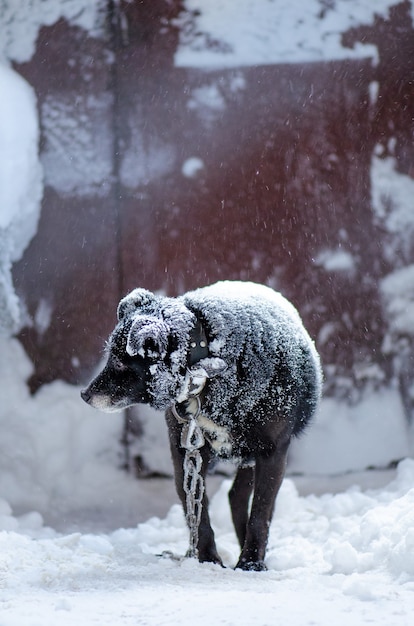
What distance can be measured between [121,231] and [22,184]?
0.72m

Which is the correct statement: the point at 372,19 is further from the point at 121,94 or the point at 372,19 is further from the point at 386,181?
the point at 121,94

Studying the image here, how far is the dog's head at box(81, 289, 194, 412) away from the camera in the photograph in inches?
147

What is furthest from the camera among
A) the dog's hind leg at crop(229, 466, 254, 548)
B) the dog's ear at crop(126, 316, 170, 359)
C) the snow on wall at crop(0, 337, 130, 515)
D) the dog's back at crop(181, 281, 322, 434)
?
the snow on wall at crop(0, 337, 130, 515)

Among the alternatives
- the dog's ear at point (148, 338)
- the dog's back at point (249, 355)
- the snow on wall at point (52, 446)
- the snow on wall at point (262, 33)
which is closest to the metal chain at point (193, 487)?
the dog's back at point (249, 355)

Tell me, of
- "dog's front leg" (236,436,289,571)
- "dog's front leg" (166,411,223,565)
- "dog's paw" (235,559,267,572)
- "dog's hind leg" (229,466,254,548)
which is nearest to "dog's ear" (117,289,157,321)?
"dog's front leg" (166,411,223,565)

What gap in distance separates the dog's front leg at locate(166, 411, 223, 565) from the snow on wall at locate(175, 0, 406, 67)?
2982 millimetres

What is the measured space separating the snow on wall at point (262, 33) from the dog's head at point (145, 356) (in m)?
2.76

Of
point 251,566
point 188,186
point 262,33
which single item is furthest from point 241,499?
point 262,33

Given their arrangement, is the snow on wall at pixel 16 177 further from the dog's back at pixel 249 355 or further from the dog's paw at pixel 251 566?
the dog's paw at pixel 251 566

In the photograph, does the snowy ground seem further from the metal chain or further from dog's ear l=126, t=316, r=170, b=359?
dog's ear l=126, t=316, r=170, b=359

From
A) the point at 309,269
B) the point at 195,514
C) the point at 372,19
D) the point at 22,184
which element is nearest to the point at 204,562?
the point at 195,514

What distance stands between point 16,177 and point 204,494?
2863mm

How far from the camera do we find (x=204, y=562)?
13.2 ft

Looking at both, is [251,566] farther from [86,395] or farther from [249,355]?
[86,395]
